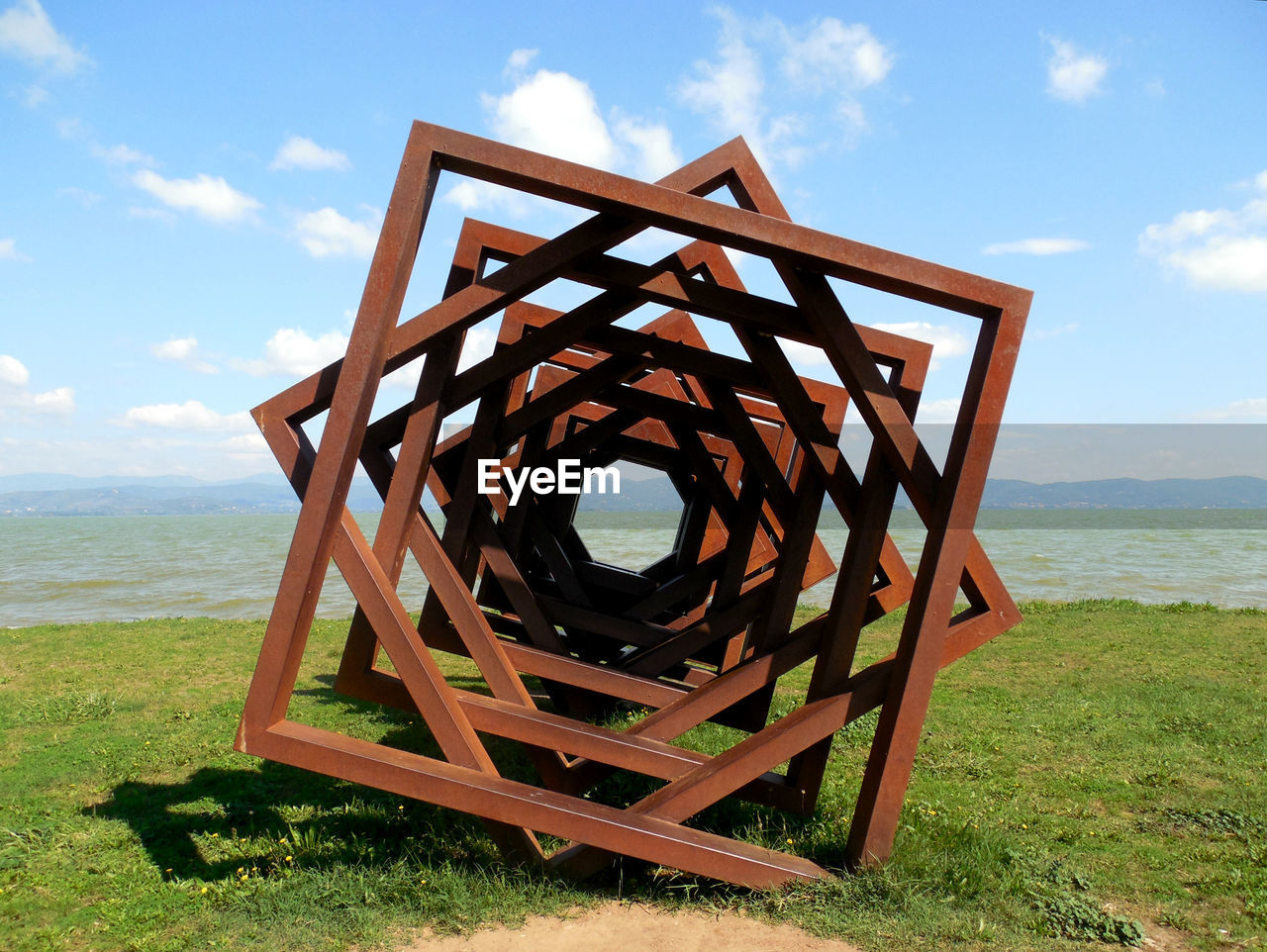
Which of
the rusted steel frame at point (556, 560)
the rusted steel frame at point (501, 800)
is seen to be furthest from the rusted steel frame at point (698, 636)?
the rusted steel frame at point (501, 800)

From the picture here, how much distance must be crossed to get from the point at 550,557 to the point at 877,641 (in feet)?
25.0

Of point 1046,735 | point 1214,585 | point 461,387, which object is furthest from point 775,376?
point 1214,585

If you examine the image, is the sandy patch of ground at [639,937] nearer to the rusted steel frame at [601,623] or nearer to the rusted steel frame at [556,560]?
the rusted steel frame at [601,623]

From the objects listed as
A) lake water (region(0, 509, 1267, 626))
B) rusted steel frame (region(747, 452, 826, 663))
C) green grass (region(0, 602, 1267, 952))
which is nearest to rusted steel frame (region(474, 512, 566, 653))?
green grass (region(0, 602, 1267, 952))

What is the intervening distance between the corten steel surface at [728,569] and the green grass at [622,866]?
12.0 inches

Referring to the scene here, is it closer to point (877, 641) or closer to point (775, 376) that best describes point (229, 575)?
point (877, 641)

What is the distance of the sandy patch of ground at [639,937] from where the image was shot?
10.9ft

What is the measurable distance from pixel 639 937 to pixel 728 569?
340cm

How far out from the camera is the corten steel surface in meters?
3.51

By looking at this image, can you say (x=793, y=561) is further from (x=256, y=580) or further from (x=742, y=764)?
(x=256, y=580)

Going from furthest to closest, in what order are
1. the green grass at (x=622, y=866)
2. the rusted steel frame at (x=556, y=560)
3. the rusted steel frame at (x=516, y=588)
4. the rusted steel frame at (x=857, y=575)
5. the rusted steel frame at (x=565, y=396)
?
the rusted steel frame at (x=556, y=560)
the rusted steel frame at (x=516, y=588)
the rusted steel frame at (x=565, y=396)
the rusted steel frame at (x=857, y=575)
the green grass at (x=622, y=866)

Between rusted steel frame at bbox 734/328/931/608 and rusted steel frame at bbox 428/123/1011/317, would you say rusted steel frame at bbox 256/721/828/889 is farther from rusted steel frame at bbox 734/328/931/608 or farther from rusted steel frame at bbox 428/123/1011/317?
rusted steel frame at bbox 428/123/1011/317

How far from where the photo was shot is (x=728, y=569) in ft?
21.5

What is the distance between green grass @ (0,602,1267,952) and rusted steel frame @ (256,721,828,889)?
0.26 metres
